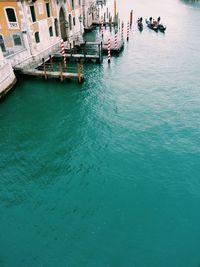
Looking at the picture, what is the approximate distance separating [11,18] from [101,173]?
27.3m

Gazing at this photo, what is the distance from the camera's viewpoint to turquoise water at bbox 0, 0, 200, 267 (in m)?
13.6

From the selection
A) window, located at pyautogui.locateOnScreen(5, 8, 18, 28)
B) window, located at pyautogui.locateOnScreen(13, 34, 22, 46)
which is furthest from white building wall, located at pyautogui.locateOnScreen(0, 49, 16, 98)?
window, located at pyautogui.locateOnScreen(13, 34, 22, 46)

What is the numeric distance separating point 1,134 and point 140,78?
68.0 feet

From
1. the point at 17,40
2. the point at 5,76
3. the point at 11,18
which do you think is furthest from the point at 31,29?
the point at 5,76

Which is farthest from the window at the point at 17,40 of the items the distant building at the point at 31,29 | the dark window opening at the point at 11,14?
the dark window opening at the point at 11,14

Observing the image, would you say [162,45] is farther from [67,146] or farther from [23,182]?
[23,182]

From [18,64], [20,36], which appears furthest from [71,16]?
[18,64]

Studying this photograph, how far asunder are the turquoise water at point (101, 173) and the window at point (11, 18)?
8.38 meters

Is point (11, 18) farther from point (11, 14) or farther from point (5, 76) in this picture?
point (5, 76)

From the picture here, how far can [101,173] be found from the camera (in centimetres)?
1831

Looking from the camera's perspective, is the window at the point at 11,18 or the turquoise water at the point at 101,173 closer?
the turquoise water at the point at 101,173

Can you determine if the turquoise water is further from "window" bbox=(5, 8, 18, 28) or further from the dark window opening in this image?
the dark window opening

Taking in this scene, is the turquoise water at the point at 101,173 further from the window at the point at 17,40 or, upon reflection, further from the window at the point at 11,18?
the window at the point at 11,18

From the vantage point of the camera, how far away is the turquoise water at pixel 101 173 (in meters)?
13.6
